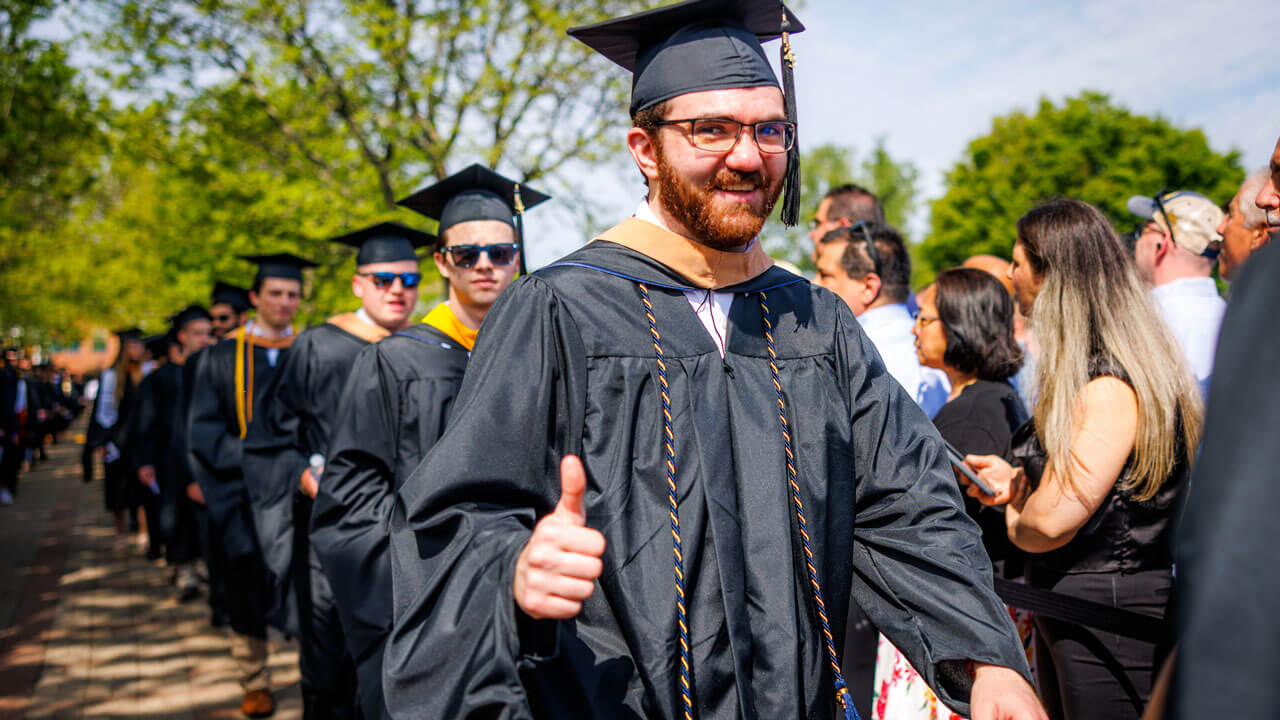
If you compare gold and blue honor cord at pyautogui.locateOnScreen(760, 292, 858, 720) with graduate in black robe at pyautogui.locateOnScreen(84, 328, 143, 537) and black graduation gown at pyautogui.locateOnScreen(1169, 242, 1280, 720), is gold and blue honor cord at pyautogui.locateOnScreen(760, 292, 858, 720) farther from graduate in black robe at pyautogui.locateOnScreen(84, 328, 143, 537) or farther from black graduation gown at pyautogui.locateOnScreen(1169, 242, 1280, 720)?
graduate in black robe at pyautogui.locateOnScreen(84, 328, 143, 537)

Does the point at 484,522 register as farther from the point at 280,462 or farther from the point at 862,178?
the point at 862,178

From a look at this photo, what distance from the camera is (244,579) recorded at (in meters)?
5.30

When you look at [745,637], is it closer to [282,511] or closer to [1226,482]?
[1226,482]

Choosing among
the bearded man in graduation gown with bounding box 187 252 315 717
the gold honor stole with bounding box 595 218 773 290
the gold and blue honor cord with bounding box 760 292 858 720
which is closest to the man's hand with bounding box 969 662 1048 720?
the gold and blue honor cord with bounding box 760 292 858 720

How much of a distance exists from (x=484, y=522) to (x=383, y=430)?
2.00 m

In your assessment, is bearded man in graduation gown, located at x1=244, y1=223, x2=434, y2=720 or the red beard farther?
bearded man in graduation gown, located at x1=244, y1=223, x2=434, y2=720

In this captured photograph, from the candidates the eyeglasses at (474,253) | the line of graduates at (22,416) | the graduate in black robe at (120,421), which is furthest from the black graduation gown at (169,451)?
the line of graduates at (22,416)

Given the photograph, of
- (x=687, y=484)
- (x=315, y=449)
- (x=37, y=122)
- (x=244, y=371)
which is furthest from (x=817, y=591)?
(x=37, y=122)

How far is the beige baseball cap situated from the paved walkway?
5.14 metres

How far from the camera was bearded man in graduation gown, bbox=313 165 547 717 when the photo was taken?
323 cm

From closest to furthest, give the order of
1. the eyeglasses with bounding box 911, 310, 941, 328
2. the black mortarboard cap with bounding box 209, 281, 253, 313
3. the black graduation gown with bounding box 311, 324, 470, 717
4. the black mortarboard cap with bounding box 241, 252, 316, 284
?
the black graduation gown with bounding box 311, 324, 470, 717 → the eyeglasses with bounding box 911, 310, 941, 328 → the black mortarboard cap with bounding box 241, 252, 316, 284 → the black mortarboard cap with bounding box 209, 281, 253, 313

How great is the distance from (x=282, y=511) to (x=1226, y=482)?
5.03m

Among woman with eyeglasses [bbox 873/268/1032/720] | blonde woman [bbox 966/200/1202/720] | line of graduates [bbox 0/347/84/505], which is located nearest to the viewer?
blonde woman [bbox 966/200/1202/720]

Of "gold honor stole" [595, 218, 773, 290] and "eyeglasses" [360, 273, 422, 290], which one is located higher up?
"eyeglasses" [360, 273, 422, 290]
